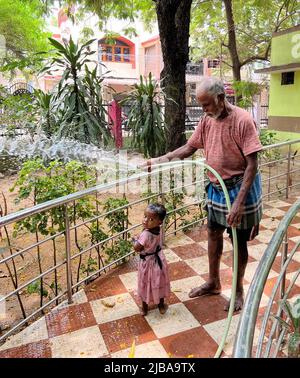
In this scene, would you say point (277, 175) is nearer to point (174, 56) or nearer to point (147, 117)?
point (147, 117)

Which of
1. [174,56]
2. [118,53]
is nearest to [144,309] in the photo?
[174,56]

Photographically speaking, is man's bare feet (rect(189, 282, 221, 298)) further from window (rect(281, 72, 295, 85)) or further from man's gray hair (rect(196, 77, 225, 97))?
window (rect(281, 72, 295, 85))

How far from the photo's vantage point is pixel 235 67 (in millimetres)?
10273

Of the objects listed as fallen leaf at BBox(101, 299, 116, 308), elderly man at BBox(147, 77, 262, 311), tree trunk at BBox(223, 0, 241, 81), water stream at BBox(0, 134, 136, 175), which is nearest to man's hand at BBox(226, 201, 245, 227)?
elderly man at BBox(147, 77, 262, 311)

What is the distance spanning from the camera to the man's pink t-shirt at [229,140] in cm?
205

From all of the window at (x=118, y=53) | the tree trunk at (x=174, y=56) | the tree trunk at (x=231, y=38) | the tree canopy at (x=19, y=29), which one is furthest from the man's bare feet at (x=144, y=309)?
the window at (x=118, y=53)

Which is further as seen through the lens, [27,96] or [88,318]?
[27,96]

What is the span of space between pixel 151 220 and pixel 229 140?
0.67m

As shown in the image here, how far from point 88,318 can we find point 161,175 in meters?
1.69

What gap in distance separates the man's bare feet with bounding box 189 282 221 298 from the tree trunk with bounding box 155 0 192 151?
3.18 m

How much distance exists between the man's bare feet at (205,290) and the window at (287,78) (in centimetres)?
780

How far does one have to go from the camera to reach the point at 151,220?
2.22 metres
